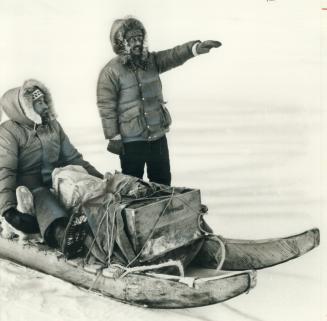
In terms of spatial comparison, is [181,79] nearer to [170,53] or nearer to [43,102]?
[170,53]

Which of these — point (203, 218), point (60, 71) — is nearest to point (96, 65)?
point (60, 71)

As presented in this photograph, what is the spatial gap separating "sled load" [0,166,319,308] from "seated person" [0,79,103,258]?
6 centimetres

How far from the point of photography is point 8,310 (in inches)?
90.7

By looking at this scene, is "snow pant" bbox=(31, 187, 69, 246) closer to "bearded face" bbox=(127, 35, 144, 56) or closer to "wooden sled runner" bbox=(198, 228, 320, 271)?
"wooden sled runner" bbox=(198, 228, 320, 271)

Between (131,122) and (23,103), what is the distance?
0.48m

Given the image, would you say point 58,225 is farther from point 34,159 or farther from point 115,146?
point 115,146

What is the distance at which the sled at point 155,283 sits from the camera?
6.83ft

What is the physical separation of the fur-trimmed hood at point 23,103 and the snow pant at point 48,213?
33cm

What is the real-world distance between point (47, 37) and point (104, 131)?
0.51 meters

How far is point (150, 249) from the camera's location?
219cm

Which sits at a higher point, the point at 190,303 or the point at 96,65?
the point at 96,65

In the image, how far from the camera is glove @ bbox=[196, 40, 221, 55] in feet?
8.02

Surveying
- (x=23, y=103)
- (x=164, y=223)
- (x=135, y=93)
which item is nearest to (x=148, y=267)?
(x=164, y=223)

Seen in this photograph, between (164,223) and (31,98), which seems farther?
(31,98)
